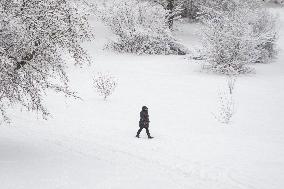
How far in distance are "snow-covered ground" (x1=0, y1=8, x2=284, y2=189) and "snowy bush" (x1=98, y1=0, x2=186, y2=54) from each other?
22.8 ft

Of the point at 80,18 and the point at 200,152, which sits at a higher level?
the point at 80,18

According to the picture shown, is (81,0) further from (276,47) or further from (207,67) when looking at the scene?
(276,47)

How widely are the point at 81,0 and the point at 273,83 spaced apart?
16.8m

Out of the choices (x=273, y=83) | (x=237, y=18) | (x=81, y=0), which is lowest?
(x=273, y=83)

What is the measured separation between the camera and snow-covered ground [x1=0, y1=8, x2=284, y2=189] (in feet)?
39.5

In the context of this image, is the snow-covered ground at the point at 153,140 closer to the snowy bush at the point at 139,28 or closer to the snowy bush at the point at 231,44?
the snowy bush at the point at 231,44

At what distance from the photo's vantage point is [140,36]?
34.4 meters

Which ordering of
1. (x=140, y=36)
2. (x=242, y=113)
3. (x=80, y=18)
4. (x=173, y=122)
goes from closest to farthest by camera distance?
(x=80, y=18), (x=173, y=122), (x=242, y=113), (x=140, y=36)

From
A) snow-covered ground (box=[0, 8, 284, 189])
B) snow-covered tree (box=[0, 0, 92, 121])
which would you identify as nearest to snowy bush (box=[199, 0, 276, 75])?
snow-covered ground (box=[0, 8, 284, 189])

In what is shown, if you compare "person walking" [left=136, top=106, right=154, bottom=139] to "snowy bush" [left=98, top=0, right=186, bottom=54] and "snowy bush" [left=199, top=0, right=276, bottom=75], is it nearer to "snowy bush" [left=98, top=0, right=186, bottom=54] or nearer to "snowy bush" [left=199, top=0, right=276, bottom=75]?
"snowy bush" [left=199, top=0, right=276, bottom=75]

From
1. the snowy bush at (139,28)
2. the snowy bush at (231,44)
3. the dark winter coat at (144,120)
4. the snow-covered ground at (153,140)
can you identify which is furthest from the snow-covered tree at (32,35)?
the snowy bush at (139,28)

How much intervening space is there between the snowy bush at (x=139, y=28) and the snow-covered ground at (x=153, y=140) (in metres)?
6.96

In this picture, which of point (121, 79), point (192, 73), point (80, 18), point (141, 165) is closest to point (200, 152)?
point (141, 165)

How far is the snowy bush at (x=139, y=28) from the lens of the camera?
3422cm
